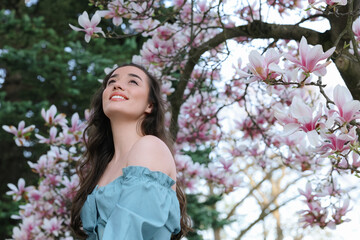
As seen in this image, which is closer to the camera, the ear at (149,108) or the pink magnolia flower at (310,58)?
Result: the pink magnolia flower at (310,58)

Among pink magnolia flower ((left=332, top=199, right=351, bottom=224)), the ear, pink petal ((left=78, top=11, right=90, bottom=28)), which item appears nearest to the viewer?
the ear

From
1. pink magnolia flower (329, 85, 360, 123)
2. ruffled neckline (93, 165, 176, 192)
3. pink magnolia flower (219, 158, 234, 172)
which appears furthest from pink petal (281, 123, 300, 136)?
pink magnolia flower (219, 158, 234, 172)

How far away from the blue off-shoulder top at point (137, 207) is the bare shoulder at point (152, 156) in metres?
0.03

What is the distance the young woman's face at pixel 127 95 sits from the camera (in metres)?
1.82

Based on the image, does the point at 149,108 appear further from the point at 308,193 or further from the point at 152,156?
the point at 308,193

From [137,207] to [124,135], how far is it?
45cm

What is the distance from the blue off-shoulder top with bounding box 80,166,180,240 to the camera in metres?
1.43

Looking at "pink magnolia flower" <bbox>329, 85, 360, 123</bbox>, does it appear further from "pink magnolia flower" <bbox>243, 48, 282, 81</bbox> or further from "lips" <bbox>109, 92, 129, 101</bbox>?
"lips" <bbox>109, 92, 129, 101</bbox>

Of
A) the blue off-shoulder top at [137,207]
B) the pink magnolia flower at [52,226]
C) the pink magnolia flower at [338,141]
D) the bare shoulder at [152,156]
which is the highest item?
the pink magnolia flower at [338,141]

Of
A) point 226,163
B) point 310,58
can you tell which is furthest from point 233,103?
point 310,58

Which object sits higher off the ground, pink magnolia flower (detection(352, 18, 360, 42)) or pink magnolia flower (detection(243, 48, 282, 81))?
pink magnolia flower (detection(352, 18, 360, 42))

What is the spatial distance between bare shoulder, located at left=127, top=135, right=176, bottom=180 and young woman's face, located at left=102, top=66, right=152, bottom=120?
0.67 feet

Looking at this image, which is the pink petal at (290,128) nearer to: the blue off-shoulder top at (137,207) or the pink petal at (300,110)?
the pink petal at (300,110)

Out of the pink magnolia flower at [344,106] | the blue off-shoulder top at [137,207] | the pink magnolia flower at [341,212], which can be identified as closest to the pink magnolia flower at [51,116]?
the blue off-shoulder top at [137,207]
